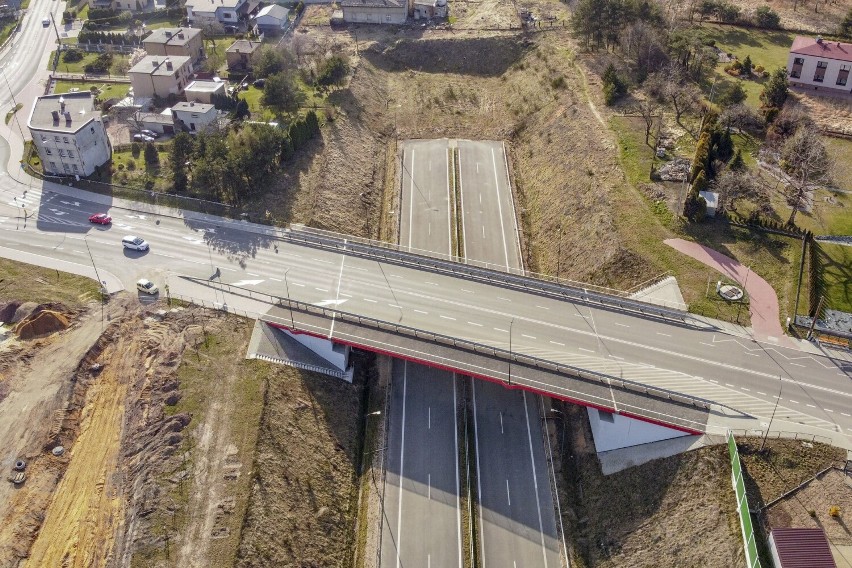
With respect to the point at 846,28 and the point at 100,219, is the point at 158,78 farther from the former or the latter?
the point at 846,28

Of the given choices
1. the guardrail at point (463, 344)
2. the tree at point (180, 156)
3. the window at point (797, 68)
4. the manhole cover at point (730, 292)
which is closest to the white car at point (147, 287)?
the guardrail at point (463, 344)

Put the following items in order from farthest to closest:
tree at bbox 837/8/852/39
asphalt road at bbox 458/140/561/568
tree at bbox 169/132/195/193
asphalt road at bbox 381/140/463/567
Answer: tree at bbox 837/8/852/39, tree at bbox 169/132/195/193, asphalt road at bbox 381/140/463/567, asphalt road at bbox 458/140/561/568

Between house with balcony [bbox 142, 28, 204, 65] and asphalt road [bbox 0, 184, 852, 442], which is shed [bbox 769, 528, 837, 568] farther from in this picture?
house with balcony [bbox 142, 28, 204, 65]

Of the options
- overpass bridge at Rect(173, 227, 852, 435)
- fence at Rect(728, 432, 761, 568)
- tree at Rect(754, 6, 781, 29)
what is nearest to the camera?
fence at Rect(728, 432, 761, 568)

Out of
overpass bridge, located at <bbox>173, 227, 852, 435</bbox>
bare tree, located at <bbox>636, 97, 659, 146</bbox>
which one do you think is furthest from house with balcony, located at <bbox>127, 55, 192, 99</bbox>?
bare tree, located at <bbox>636, 97, 659, 146</bbox>

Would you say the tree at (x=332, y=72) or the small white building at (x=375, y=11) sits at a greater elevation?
the small white building at (x=375, y=11)

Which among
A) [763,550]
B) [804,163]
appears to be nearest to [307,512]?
[763,550]

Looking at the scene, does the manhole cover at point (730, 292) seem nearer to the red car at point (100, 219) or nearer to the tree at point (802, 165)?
the tree at point (802, 165)
